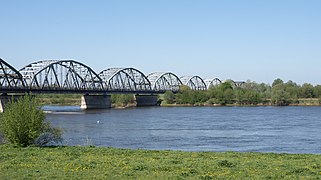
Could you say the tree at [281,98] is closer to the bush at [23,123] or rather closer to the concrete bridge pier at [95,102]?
the concrete bridge pier at [95,102]

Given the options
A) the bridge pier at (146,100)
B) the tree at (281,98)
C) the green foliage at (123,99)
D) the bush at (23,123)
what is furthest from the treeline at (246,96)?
the bush at (23,123)

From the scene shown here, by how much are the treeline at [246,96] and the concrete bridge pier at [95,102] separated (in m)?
32.3

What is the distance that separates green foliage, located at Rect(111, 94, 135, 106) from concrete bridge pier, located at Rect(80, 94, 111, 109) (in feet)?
53.7

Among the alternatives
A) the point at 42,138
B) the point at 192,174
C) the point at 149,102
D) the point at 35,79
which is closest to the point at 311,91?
the point at 149,102

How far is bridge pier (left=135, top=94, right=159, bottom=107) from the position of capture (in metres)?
193

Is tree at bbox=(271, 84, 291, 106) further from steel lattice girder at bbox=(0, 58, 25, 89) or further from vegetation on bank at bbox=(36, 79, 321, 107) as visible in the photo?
steel lattice girder at bbox=(0, 58, 25, 89)

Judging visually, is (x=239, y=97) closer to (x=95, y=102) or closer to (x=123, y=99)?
(x=123, y=99)

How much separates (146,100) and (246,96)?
37722 mm

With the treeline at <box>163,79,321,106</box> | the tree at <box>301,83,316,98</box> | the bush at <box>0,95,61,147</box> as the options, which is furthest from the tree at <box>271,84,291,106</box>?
the bush at <box>0,95,61,147</box>

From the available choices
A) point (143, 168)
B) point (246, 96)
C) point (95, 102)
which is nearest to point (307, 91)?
point (246, 96)

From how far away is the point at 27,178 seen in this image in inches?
773

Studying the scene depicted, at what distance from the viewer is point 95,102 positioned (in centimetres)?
16588

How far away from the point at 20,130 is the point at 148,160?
1227 centimetres

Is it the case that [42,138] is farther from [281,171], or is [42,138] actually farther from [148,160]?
[281,171]
